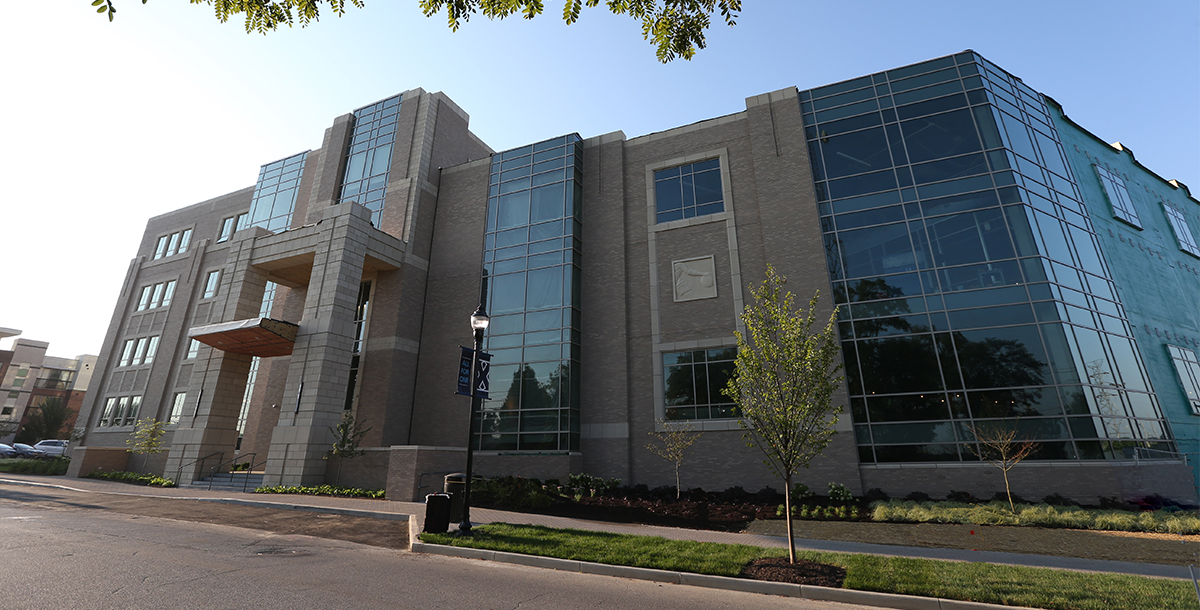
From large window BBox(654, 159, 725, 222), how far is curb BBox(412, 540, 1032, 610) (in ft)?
58.9

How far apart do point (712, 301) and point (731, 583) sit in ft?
49.9

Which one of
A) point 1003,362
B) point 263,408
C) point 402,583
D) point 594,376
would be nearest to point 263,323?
point 263,408

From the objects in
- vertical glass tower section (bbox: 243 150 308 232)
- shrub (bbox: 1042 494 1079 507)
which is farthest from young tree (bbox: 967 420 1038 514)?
vertical glass tower section (bbox: 243 150 308 232)

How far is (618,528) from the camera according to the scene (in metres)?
13.7

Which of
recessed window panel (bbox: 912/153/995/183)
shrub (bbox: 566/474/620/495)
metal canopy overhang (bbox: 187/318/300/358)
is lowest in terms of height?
shrub (bbox: 566/474/620/495)

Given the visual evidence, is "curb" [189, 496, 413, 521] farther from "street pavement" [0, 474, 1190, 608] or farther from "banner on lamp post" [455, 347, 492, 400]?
"banner on lamp post" [455, 347, 492, 400]

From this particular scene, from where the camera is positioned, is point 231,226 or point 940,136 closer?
point 940,136

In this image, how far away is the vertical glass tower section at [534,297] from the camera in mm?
23578

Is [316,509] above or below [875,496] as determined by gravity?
below

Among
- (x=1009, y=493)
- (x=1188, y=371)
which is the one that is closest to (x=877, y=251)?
(x=1009, y=493)

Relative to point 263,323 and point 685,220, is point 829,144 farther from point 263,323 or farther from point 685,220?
point 263,323

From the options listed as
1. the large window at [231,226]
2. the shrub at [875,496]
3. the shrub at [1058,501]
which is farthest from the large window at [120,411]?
the shrub at [1058,501]

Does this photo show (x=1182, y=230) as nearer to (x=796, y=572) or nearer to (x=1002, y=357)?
(x=1002, y=357)

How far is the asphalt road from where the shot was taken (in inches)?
265
